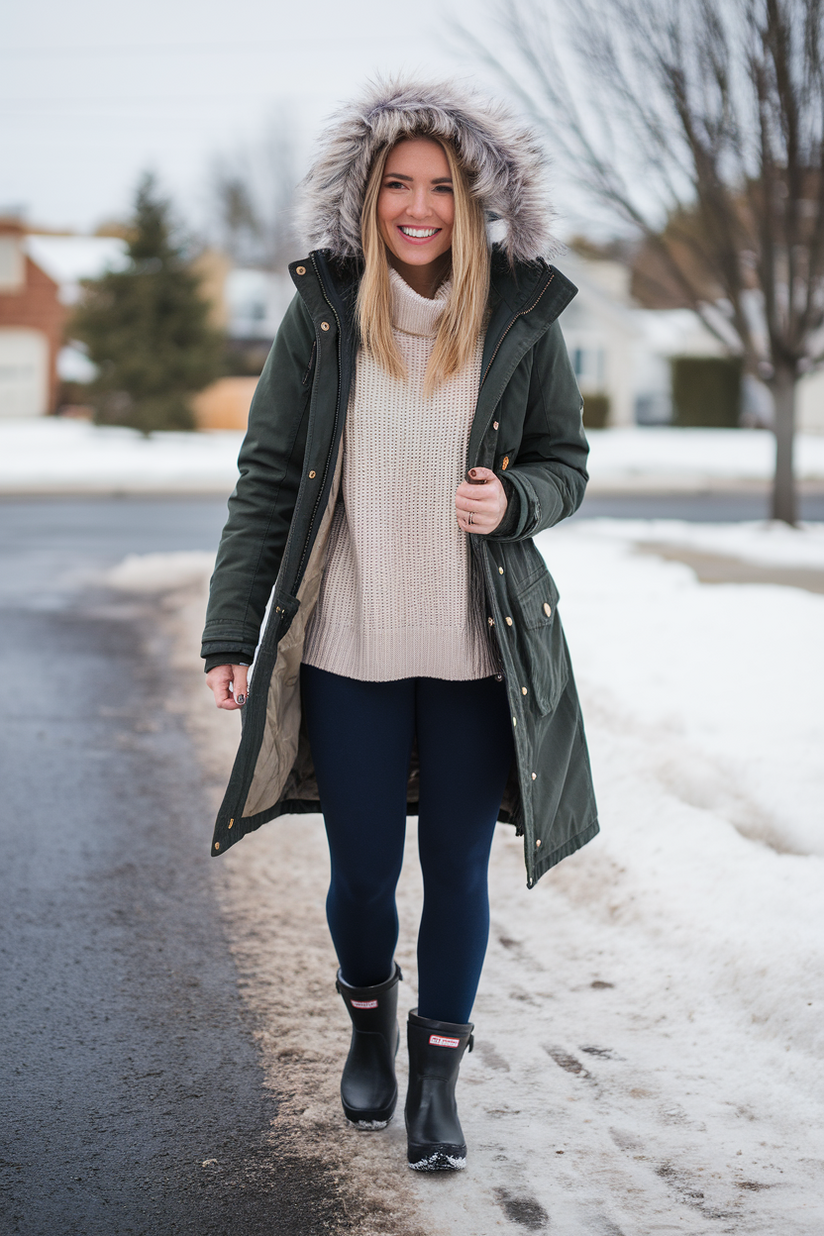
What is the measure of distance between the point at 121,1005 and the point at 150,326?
29511mm

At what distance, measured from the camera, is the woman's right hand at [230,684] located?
2494 mm

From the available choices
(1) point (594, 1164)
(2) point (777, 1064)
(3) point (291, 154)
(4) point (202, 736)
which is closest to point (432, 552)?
(1) point (594, 1164)

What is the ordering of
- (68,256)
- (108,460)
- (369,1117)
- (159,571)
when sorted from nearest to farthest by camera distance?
(369,1117), (159,571), (108,460), (68,256)

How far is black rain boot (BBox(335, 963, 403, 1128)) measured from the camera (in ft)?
8.63

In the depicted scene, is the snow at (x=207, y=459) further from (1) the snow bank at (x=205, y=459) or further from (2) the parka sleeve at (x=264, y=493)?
(2) the parka sleeve at (x=264, y=493)

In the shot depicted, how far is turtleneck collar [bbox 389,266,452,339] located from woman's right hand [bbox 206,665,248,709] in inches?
28.5

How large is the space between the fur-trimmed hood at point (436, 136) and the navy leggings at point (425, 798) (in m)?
0.86

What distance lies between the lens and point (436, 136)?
95.3 inches

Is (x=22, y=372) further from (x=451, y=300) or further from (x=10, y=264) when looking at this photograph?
(x=451, y=300)

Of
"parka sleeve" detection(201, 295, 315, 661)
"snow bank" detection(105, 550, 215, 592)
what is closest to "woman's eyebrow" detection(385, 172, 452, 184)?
"parka sleeve" detection(201, 295, 315, 661)

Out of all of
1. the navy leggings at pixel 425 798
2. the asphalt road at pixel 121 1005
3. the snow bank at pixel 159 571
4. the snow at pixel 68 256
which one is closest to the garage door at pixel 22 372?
the snow at pixel 68 256

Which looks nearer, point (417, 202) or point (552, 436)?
point (417, 202)

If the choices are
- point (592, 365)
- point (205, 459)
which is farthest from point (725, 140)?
point (592, 365)

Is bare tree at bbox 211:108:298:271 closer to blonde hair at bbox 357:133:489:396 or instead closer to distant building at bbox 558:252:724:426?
distant building at bbox 558:252:724:426
